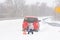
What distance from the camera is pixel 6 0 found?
7044 cm

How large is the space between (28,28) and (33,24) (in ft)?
2.39

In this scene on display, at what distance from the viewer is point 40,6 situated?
73625 mm

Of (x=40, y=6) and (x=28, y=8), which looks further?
(x=40, y=6)

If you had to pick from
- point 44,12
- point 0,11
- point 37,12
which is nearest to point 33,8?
point 37,12

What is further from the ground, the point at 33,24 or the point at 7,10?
the point at 33,24

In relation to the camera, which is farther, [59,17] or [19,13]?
[19,13]

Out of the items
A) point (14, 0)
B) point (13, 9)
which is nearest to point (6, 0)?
point (14, 0)

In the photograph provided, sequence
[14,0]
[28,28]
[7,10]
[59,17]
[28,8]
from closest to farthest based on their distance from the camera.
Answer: [28,28], [59,17], [7,10], [28,8], [14,0]

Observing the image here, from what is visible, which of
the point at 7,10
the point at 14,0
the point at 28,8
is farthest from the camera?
the point at 14,0

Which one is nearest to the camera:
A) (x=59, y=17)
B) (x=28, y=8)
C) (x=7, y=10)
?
(x=59, y=17)

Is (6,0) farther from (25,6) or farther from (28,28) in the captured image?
(28,28)

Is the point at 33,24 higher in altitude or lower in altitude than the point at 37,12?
higher

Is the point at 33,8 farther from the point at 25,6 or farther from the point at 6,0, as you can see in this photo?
the point at 6,0

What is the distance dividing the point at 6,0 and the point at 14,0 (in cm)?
329
